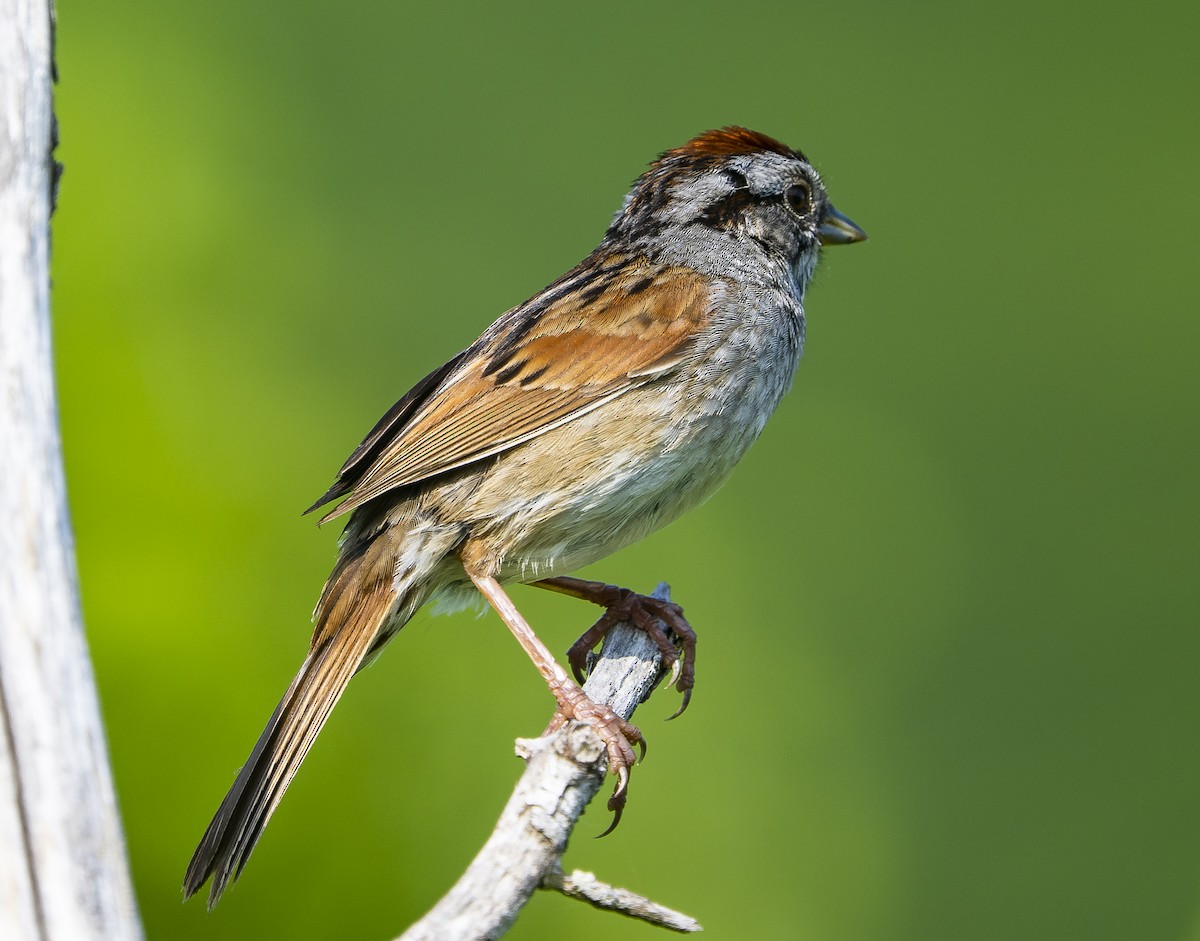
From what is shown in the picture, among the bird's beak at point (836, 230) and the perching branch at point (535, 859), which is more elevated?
the bird's beak at point (836, 230)

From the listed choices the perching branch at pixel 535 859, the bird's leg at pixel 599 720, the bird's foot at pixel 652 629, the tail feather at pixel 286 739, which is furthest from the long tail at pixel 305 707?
the perching branch at pixel 535 859

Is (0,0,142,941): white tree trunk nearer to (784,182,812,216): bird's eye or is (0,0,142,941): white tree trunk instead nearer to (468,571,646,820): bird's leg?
(468,571,646,820): bird's leg

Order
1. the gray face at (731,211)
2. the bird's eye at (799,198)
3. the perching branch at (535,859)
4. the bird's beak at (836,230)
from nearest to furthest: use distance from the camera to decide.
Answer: the perching branch at (535,859), the gray face at (731,211), the bird's eye at (799,198), the bird's beak at (836,230)

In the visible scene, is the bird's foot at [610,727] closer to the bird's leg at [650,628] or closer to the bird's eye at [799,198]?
the bird's leg at [650,628]

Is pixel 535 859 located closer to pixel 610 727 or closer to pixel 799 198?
pixel 610 727

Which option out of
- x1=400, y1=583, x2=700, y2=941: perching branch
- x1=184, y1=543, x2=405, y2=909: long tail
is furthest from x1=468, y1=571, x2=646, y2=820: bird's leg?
x1=400, y1=583, x2=700, y2=941: perching branch

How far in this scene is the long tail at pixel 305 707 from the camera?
8.68 feet

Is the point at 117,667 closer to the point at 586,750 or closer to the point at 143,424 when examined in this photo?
the point at 143,424

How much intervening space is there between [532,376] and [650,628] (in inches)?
25.2

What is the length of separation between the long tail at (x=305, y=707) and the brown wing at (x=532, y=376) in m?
0.20

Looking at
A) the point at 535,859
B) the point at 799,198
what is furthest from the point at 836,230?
the point at 535,859

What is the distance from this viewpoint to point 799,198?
3578 millimetres

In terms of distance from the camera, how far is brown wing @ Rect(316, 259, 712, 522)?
2.96 meters

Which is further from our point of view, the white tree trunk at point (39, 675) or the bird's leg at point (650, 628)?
the bird's leg at point (650, 628)
